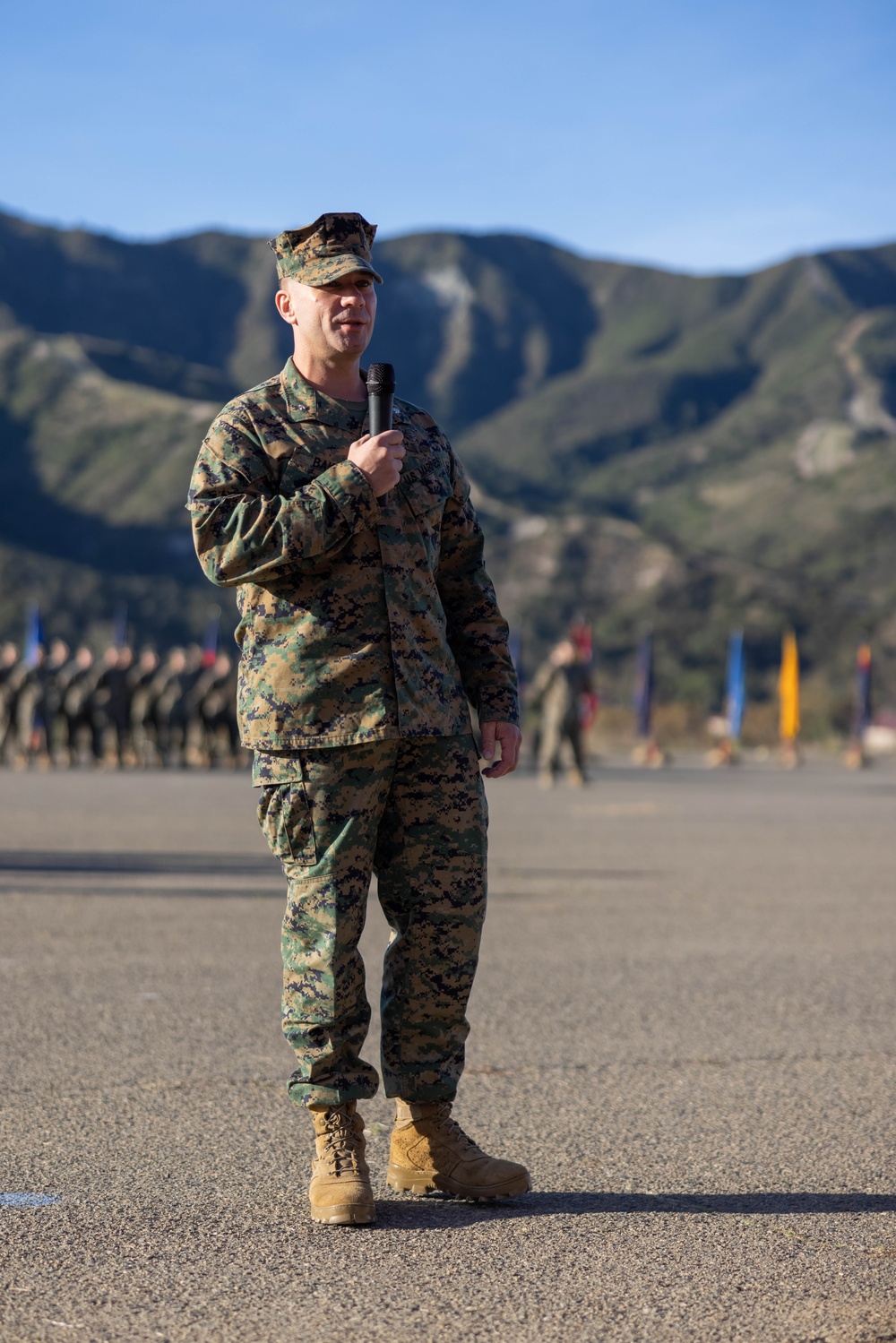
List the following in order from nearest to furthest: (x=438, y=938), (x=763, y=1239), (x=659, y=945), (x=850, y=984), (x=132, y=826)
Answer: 1. (x=763, y=1239)
2. (x=438, y=938)
3. (x=850, y=984)
4. (x=659, y=945)
5. (x=132, y=826)

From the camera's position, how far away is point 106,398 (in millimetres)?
134125

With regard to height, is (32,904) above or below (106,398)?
below

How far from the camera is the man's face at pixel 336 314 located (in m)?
3.98

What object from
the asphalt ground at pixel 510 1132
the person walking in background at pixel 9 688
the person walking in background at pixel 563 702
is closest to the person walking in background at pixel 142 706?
the person walking in background at pixel 9 688

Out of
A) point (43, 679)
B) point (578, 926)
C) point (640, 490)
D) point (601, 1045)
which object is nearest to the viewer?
point (601, 1045)

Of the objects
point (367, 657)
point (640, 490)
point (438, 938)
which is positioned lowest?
point (438, 938)

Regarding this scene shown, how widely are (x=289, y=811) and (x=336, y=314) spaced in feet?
3.56

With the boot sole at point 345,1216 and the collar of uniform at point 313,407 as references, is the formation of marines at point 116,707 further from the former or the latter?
the boot sole at point 345,1216

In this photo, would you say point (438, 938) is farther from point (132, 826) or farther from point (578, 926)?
point (132, 826)

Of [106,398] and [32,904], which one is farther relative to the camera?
[106,398]

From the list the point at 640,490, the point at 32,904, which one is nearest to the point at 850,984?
the point at 32,904

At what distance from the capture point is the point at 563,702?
2394 centimetres

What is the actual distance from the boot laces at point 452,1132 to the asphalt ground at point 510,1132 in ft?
0.45

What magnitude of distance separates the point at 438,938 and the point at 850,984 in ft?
12.3
